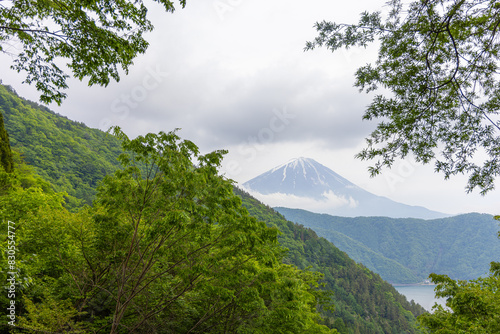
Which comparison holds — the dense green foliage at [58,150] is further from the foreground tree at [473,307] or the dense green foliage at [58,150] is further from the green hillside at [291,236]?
the foreground tree at [473,307]

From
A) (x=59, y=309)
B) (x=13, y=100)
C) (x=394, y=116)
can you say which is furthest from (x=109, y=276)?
(x=13, y=100)

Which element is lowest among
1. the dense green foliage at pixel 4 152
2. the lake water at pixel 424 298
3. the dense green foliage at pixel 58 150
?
the lake water at pixel 424 298

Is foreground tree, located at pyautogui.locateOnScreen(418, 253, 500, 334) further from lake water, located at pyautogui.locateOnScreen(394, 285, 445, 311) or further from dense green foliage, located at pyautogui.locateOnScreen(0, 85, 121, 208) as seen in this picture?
lake water, located at pyautogui.locateOnScreen(394, 285, 445, 311)

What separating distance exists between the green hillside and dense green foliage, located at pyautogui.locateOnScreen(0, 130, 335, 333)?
63324 mm

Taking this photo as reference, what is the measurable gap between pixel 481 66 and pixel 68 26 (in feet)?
24.3

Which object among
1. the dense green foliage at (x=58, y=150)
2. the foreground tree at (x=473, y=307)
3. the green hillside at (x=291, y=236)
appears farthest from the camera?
the green hillside at (x=291, y=236)

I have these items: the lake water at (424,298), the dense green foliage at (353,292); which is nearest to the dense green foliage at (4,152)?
the dense green foliage at (353,292)

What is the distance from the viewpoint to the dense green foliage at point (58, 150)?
2798 inches

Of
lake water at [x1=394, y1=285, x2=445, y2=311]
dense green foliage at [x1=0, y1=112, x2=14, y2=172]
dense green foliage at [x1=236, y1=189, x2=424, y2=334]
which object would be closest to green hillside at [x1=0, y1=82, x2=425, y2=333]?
dense green foliage at [x1=236, y1=189, x2=424, y2=334]

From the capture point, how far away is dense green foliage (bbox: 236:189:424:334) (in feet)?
239

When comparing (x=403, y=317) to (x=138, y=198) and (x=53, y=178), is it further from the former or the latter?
(x=53, y=178)

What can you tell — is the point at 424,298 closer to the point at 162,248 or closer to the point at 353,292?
the point at 353,292

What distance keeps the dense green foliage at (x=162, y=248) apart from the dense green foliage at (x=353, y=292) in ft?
201

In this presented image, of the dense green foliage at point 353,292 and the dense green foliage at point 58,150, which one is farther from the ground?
the dense green foliage at point 58,150
